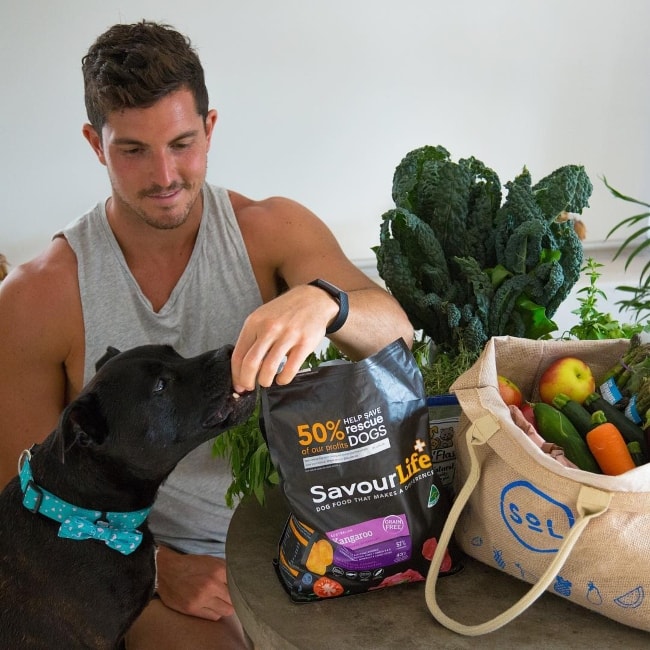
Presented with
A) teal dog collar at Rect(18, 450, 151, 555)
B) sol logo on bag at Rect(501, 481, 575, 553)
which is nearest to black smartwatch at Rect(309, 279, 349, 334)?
sol logo on bag at Rect(501, 481, 575, 553)

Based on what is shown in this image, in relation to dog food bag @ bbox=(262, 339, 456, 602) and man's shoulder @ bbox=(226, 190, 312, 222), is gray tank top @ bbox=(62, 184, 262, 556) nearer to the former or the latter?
man's shoulder @ bbox=(226, 190, 312, 222)

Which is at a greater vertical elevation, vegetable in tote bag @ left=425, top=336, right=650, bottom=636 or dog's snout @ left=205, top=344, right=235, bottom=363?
dog's snout @ left=205, top=344, right=235, bottom=363

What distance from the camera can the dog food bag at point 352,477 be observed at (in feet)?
3.10

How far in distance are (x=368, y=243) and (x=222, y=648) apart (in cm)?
169

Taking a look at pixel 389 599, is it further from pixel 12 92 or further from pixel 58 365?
pixel 12 92

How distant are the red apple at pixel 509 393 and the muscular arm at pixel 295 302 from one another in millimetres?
246

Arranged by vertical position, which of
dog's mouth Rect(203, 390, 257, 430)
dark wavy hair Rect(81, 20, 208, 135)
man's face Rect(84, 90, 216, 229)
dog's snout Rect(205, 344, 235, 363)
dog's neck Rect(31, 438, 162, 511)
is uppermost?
dark wavy hair Rect(81, 20, 208, 135)

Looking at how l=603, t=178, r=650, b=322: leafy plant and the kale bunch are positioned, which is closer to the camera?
the kale bunch

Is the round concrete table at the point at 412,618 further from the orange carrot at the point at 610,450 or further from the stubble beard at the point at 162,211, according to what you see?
the stubble beard at the point at 162,211

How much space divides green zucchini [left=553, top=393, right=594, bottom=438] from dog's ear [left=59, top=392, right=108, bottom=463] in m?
0.66

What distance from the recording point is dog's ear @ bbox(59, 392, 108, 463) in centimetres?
109

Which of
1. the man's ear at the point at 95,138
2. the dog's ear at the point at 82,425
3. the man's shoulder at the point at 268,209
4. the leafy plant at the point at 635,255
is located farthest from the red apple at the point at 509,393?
the leafy plant at the point at 635,255

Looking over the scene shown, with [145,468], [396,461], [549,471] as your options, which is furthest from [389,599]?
[145,468]

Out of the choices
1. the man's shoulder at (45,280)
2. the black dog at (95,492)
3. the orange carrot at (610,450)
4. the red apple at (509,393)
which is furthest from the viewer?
the man's shoulder at (45,280)
